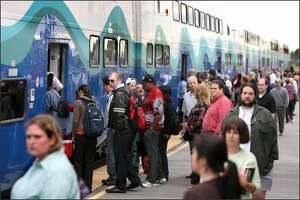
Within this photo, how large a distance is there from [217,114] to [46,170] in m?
4.78

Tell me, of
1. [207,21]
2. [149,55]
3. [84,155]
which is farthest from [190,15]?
[84,155]

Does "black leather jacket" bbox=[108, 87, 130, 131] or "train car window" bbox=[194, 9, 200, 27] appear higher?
"train car window" bbox=[194, 9, 200, 27]

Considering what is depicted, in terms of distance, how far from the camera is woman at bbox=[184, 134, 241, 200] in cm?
351

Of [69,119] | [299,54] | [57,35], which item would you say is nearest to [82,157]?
[69,119]

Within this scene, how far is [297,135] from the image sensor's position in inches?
731

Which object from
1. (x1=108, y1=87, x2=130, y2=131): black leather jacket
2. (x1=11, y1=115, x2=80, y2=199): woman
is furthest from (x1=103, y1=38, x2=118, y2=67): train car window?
(x1=11, y1=115, x2=80, y2=199): woman

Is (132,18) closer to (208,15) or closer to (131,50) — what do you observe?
(131,50)

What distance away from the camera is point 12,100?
8047 millimetres

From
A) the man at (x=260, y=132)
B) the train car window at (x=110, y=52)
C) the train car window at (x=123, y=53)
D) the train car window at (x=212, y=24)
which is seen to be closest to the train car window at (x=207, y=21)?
the train car window at (x=212, y=24)

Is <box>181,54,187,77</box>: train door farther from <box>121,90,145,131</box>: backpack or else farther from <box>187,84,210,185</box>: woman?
<box>121,90,145,131</box>: backpack

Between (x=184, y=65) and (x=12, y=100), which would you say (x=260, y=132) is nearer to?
(x=12, y=100)

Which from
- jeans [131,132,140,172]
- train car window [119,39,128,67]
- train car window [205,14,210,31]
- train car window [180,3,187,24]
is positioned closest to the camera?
jeans [131,132,140,172]

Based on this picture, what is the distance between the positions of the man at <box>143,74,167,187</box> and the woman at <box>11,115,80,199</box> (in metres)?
5.93

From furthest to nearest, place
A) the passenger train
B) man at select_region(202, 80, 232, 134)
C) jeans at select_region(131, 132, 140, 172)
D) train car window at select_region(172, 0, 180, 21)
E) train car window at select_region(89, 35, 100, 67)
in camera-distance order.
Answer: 1. train car window at select_region(172, 0, 180, 21)
2. train car window at select_region(89, 35, 100, 67)
3. jeans at select_region(131, 132, 140, 172)
4. man at select_region(202, 80, 232, 134)
5. the passenger train
